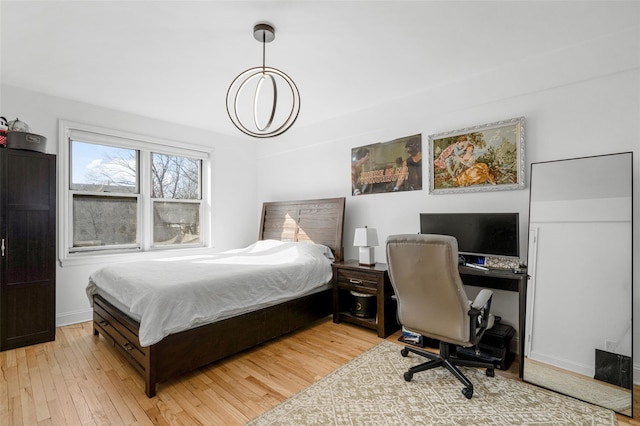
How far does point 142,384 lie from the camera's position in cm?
223

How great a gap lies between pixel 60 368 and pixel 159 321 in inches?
47.6

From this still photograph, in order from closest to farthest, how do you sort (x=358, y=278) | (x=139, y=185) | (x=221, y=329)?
(x=221, y=329), (x=358, y=278), (x=139, y=185)

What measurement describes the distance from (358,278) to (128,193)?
10.8 feet

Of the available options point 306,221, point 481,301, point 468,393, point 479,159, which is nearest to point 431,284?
point 481,301

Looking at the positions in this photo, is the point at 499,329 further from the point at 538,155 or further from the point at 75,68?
the point at 75,68

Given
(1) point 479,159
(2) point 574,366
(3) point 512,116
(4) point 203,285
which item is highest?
(3) point 512,116

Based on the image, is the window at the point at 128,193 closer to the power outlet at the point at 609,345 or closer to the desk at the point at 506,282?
the desk at the point at 506,282

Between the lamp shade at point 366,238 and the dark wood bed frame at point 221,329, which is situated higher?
the lamp shade at point 366,238

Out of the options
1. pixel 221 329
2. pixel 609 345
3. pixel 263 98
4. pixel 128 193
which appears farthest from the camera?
pixel 128 193

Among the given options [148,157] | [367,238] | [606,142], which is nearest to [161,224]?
[148,157]

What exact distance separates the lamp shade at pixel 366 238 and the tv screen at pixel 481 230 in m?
0.61

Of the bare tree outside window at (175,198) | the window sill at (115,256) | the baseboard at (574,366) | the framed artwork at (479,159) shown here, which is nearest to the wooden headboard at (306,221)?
the bare tree outside window at (175,198)

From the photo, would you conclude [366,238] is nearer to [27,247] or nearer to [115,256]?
[115,256]

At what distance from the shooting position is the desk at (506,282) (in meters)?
2.33
